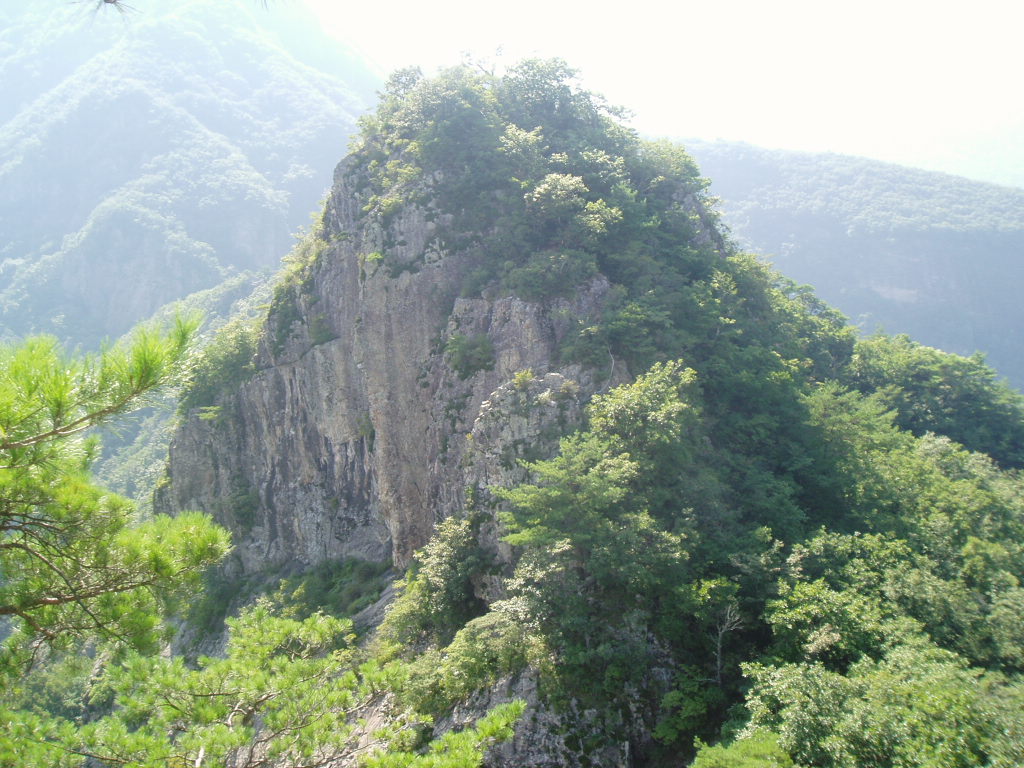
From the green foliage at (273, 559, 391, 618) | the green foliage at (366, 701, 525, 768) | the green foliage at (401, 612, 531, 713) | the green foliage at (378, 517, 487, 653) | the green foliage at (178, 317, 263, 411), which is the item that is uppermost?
the green foliage at (366, 701, 525, 768)

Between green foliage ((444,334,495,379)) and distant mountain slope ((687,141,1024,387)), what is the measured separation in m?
106

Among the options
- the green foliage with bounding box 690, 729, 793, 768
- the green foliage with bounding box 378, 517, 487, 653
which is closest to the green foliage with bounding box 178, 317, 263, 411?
the green foliage with bounding box 378, 517, 487, 653

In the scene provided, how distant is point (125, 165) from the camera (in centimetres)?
14088

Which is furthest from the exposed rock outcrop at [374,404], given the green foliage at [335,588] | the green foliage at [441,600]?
the green foliage at [441,600]

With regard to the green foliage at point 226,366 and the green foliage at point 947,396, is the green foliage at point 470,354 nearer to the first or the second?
the green foliage at point 226,366

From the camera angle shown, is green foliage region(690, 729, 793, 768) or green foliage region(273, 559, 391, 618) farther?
green foliage region(273, 559, 391, 618)

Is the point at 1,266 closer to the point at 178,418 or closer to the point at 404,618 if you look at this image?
the point at 178,418

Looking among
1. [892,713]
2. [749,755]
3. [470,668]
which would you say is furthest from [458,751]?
[892,713]

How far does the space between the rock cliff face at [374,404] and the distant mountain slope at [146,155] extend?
9250cm

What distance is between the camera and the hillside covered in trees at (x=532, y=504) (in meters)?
7.90

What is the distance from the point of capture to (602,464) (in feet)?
51.9

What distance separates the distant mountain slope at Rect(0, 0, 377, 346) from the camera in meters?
116

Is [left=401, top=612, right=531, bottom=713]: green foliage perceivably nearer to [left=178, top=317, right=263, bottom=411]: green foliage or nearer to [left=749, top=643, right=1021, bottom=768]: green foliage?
[left=749, top=643, right=1021, bottom=768]: green foliage

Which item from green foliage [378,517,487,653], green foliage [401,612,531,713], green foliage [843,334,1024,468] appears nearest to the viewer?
green foliage [401,612,531,713]
